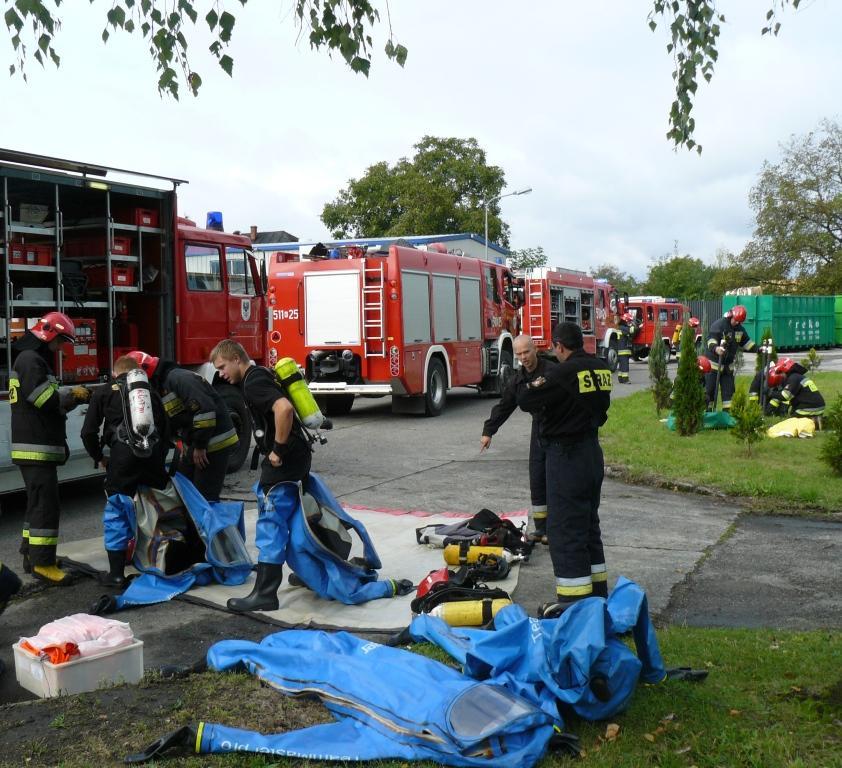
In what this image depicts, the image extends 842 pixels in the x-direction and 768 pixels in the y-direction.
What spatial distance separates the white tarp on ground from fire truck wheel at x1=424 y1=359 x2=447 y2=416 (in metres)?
7.57

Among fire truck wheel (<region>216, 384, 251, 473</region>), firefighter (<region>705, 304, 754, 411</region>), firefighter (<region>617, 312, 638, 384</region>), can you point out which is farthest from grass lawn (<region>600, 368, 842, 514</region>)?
firefighter (<region>617, 312, 638, 384</region>)

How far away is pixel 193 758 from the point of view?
3.54 metres

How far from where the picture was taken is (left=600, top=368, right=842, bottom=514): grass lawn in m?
9.10

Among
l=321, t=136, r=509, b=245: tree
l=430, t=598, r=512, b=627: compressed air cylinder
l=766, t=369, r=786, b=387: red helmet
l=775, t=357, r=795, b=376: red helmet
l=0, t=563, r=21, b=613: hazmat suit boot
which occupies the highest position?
l=321, t=136, r=509, b=245: tree

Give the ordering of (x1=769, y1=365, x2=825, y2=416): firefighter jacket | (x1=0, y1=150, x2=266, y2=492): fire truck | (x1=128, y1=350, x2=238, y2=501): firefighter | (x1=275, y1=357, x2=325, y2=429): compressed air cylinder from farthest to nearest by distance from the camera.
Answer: (x1=769, y1=365, x2=825, y2=416): firefighter jacket, (x1=0, y1=150, x2=266, y2=492): fire truck, (x1=128, y1=350, x2=238, y2=501): firefighter, (x1=275, y1=357, x2=325, y2=429): compressed air cylinder

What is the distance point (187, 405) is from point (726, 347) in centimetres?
1008

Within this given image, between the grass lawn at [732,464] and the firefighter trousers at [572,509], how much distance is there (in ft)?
13.8

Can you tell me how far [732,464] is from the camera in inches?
416

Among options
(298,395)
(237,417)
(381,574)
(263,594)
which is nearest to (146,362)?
(298,395)

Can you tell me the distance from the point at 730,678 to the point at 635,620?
0.71 metres

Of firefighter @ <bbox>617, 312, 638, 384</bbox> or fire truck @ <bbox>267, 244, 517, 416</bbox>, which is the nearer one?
fire truck @ <bbox>267, 244, 517, 416</bbox>

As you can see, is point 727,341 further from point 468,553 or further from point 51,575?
point 51,575

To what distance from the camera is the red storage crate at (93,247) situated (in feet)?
31.1

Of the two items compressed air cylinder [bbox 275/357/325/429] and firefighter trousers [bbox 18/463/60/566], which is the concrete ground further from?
compressed air cylinder [bbox 275/357/325/429]
